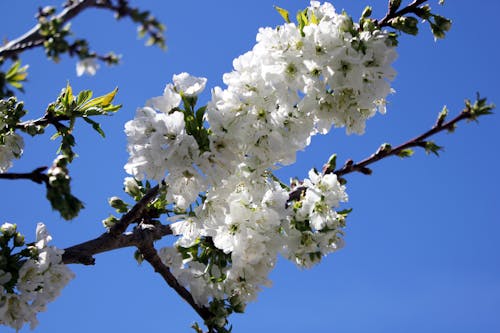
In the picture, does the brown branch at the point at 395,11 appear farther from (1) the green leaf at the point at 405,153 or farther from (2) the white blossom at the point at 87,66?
(2) the white blossom at the point at 87,66

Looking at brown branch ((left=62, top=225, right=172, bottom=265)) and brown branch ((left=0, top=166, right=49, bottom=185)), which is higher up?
brown branch ((left=62, top=225, right=172, bottom=265))

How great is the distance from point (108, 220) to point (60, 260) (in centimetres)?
58

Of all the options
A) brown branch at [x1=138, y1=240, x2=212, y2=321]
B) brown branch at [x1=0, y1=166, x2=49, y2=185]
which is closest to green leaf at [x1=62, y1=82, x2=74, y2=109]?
brown branch at [x1=138, y1=240, x2=212, y2=321]

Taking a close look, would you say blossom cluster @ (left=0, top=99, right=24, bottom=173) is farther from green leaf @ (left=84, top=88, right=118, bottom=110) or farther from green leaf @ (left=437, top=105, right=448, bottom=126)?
green leaf @ (left=437, top=105, right=448, bottom=126)

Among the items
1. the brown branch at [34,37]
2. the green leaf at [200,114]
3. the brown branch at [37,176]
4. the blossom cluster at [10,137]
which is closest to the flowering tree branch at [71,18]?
the brown branch at [34,37]

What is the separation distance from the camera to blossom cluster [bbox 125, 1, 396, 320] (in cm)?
328

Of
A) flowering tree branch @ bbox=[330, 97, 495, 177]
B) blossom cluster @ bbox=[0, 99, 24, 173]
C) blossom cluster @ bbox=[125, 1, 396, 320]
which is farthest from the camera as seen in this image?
blossom cluster @ bbox=[0, 99, 24, 173]

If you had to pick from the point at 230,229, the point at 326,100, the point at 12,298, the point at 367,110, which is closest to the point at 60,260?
the point at 12,298

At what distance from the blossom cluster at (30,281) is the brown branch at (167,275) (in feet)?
1.72

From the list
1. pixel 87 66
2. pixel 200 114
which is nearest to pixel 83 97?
pixel 200 114

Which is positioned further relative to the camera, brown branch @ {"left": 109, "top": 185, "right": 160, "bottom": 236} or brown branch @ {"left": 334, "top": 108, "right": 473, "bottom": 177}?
brown branch @ {"left": 109, "top": 185, "right": 160, "bottom": 236}

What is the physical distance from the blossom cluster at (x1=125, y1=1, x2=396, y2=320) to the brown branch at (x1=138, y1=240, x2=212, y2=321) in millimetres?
213

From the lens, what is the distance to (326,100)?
3639 millimetres

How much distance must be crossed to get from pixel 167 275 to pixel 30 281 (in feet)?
2.80
